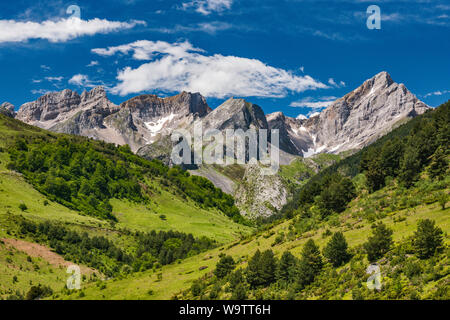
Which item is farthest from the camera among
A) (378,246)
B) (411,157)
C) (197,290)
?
(411,157)

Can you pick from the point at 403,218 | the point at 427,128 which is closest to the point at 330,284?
the point at 403,218

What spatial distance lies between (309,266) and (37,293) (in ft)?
175

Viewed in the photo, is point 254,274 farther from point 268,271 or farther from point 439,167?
point 439,167

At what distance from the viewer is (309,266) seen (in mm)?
44438

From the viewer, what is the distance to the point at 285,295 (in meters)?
41.9

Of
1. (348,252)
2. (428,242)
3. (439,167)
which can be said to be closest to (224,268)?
(348,252)

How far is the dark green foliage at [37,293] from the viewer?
68.7 meters

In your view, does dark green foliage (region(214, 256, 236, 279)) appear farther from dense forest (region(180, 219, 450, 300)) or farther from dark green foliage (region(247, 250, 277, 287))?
dark green foliage (region(247, 250, 277, 287))

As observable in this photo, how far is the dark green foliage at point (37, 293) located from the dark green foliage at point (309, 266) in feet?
167

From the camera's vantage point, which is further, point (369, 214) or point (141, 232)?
point (141, 232)

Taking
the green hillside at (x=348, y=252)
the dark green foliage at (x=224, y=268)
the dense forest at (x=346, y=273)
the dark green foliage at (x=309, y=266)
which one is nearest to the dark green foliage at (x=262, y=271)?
the dense forest at (x=346, y=273)

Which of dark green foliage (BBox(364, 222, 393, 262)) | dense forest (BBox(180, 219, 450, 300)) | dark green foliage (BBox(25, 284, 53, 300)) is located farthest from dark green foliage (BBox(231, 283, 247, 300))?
dark green foliage (BBox(25, 284, 53, 300))

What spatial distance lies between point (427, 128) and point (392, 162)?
1003 cm
